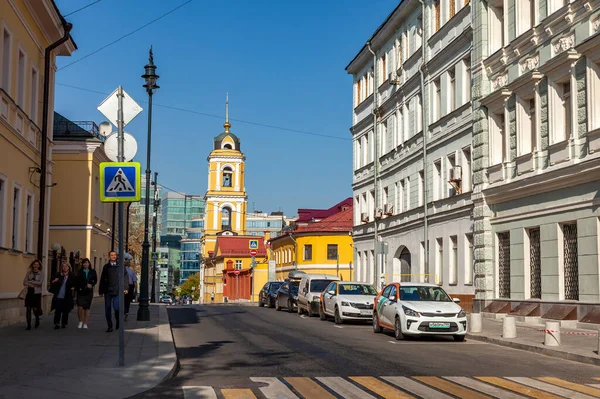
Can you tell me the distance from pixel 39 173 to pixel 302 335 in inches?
409

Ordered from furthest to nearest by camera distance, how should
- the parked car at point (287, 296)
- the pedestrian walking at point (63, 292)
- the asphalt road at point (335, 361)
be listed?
the parked car at point (287, 296) → the pedestrian walking at point (63, 292) → the asphalt road at point (335, 361)

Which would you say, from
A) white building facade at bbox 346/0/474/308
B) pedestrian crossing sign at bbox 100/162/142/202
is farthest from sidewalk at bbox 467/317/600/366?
pedestrian crossing sign at bbox 100/162/142/202

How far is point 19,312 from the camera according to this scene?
878 inches

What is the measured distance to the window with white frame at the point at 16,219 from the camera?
22000mm

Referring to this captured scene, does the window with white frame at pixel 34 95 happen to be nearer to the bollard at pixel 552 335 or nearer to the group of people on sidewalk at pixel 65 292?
the group of people on sidewalk at pixel 65 292

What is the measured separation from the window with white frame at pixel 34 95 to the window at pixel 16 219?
8.88 ft

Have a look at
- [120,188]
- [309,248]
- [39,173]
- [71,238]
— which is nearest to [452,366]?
[120,188]

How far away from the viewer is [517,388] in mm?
10789

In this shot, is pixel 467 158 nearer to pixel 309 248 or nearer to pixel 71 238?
pixel 71 238

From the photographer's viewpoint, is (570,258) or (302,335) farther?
(570,258)

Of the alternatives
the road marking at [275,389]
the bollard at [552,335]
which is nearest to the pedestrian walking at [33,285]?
the road marking at [275,389]

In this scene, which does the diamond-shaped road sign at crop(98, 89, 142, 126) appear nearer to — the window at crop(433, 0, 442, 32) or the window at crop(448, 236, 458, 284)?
the window at crop(448, 236, 458, 284)

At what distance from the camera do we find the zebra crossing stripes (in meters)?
9.88

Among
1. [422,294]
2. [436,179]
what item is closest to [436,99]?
[436,179]
